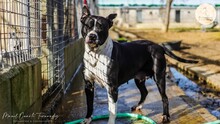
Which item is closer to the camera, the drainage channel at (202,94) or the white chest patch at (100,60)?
the white chest patch at (100,60)

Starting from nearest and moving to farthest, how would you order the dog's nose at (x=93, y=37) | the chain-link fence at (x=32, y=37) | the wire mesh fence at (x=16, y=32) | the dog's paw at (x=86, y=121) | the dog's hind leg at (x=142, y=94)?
the wire mesh fence at (x=16, y=32)
the chain-link fence at (x=32, y=37)
the dog's nose at (x=93, y=37)
the dog's paw at (x=86, y=121)
the dog's hind leg at (x=142, y=94)

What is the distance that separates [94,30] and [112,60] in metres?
0.57

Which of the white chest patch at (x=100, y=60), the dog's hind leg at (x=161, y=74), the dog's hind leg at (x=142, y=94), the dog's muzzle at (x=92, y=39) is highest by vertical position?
the dog's muzzle at (x=92, y=39)

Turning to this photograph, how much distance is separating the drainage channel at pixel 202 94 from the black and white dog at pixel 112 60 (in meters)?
1.95

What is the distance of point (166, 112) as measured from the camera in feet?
18.2

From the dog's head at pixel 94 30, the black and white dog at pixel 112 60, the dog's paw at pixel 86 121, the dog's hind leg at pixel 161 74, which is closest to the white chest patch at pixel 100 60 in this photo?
the black and white dog at pixel 112 60

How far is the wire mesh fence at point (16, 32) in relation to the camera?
12.4 ft

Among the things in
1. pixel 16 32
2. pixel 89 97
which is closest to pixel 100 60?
pixel 89 97

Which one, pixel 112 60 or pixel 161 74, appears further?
pixel 161 74

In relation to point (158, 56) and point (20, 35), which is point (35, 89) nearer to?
point (20, 35)

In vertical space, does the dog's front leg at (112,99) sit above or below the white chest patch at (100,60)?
below

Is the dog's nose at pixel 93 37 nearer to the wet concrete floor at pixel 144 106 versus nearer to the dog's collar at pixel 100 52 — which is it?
the dog's collar at pixel 100 52

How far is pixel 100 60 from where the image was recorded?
15.5 ft

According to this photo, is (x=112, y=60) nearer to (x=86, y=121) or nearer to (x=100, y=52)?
(x=100, y=52)
